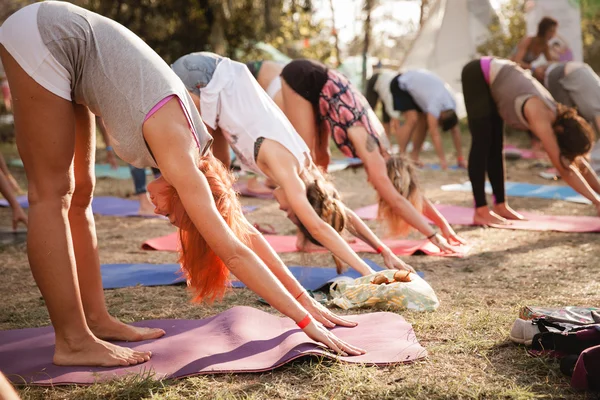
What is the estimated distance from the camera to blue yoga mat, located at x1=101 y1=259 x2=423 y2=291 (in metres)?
3.64

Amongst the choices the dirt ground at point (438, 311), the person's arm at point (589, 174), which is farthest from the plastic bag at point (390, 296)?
the person's arm at point (589, 174)

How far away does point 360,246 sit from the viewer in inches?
179

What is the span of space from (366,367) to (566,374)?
0.64 metres

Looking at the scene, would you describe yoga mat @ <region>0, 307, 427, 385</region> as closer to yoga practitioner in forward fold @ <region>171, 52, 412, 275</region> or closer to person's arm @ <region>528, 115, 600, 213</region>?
yoga practitioner in forward fold @ <region>171, 52, 412, 275</region>

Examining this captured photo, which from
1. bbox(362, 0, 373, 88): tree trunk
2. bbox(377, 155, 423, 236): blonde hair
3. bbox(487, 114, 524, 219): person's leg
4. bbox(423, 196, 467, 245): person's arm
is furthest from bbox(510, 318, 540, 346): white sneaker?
bbox(362, 0, 373, 88): tree trunk

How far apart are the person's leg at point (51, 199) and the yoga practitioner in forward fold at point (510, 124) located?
3736 mm

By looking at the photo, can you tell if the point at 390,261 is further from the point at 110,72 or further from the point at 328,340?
the point at 110,72

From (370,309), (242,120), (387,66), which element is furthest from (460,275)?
(387,66)

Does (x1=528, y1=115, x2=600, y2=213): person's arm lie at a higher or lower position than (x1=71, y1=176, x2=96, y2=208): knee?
lower

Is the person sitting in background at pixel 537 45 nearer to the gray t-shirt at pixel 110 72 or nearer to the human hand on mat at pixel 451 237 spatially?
the human hand on mat at pixel 451 237

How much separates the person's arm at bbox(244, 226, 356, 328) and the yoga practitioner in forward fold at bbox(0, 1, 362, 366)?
0.24 metres

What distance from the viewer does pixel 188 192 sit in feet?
7.16

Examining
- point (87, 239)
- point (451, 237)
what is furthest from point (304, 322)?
point (451, 237)

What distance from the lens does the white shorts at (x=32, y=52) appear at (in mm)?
2201
